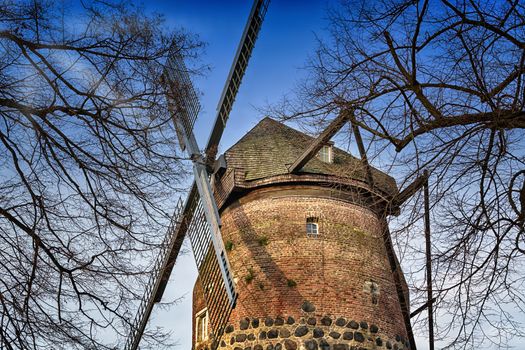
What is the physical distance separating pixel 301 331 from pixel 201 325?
3.13 m

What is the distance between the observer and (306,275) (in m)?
11.9

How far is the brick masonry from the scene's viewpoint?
453 inches

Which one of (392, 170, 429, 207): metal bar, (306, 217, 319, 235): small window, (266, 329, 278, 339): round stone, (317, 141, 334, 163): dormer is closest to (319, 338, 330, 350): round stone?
(266, 329, 278, 339): round stone

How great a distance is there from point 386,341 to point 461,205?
5.79 meters

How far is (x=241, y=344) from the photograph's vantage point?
11.8 metres

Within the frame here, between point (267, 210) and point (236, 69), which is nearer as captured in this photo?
point (267, 210)

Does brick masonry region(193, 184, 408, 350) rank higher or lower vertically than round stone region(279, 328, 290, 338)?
higher

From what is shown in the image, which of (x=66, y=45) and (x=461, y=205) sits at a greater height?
(x=66, y=45)

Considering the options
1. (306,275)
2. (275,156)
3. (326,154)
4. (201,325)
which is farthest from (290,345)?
(326,154)

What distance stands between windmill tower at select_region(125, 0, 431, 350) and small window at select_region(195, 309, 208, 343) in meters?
0.02

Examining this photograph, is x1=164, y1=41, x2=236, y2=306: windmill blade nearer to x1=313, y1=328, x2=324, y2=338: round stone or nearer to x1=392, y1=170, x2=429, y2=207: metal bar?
x1=313, y1=328, x2=324, y2=338: round stone

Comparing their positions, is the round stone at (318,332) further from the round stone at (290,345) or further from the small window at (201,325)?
the small window at (201,325)

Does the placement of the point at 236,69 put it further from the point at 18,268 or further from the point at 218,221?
the point at 18,268

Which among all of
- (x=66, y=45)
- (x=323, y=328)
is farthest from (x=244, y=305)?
(x=66, y=45)
